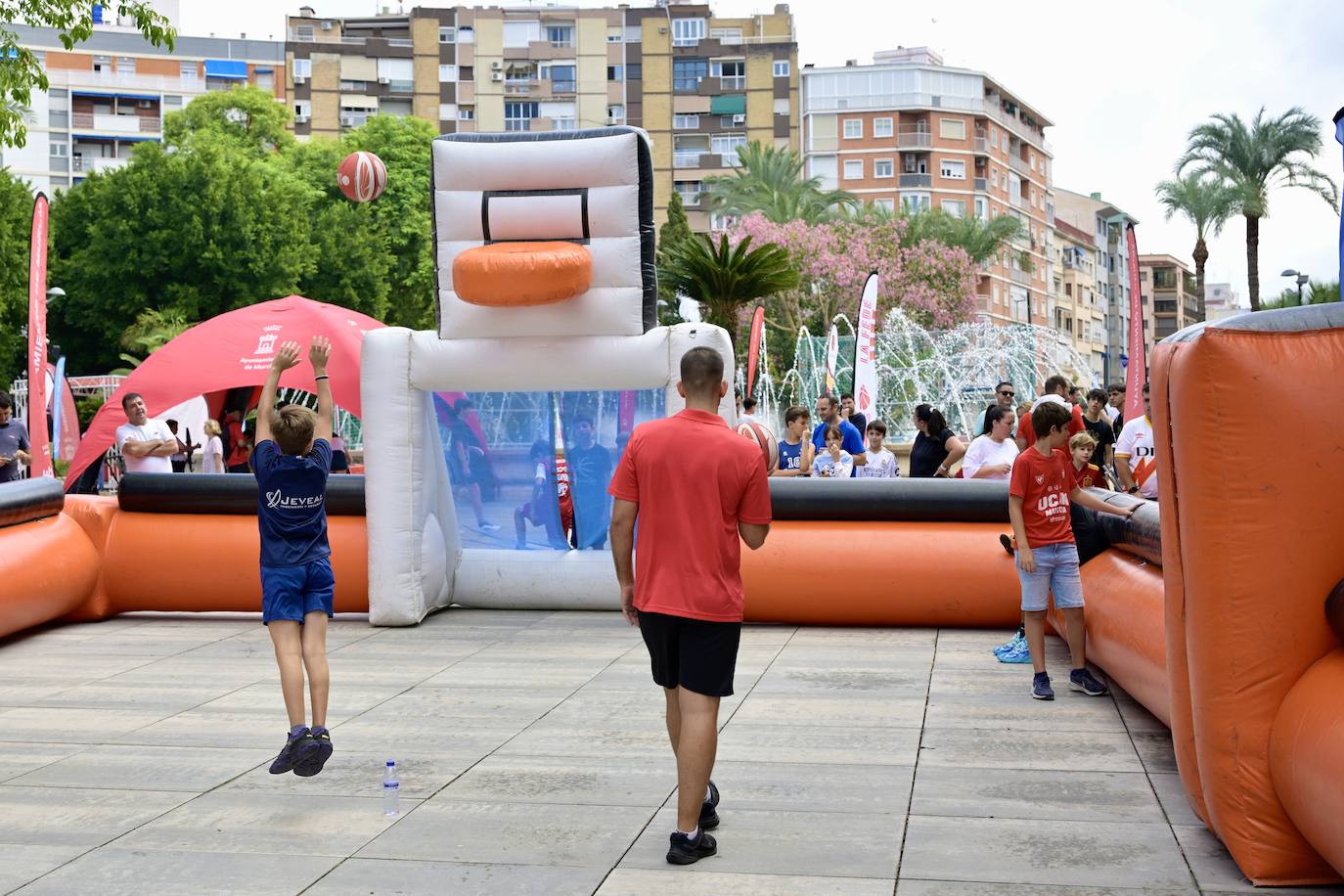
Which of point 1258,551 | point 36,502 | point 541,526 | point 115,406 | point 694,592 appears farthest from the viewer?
point 115,406

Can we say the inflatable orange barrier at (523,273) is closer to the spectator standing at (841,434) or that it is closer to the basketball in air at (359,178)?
the spectator standing at (841,434)

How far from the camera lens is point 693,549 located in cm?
531

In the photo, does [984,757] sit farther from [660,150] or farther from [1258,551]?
[660,150]

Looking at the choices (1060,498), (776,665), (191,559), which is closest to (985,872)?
(1060,498)

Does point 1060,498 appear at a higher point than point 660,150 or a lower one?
lower

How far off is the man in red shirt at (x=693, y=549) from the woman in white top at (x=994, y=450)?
6497 millimetres

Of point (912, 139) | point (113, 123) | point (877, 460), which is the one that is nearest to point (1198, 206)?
point (912, 139)

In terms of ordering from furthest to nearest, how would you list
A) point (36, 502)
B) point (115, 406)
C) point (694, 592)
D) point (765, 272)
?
1. point (765, 272)
2. point (115, 406)
3. point (36, 502)
4. point (694, 592)

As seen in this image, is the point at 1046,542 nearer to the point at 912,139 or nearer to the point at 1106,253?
the point at 912,139

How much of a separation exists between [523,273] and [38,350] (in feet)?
31.7

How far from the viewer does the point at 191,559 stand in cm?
1177

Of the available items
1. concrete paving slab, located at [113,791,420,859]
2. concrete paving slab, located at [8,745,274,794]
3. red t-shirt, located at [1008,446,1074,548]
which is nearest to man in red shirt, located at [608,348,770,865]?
concrete paving slab, located at [113,791,420,859]

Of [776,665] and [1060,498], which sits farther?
[776,665]

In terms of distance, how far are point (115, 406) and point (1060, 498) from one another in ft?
43.8
